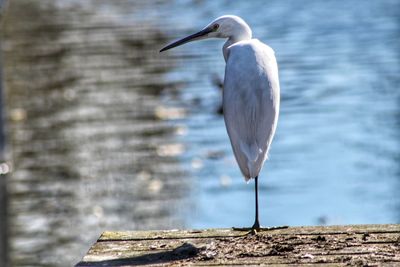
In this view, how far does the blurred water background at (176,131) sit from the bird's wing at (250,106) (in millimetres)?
3683

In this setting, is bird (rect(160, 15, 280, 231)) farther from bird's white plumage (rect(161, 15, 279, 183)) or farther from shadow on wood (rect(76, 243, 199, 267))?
shadow on wood (rect(76, 243, 199, 267))

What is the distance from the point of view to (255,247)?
17.6 feet

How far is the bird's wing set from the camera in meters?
5.98

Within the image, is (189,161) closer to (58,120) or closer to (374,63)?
(58,120)

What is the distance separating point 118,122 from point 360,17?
7480 millimetres

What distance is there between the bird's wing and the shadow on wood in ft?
2.62

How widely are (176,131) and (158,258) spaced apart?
25.5ft

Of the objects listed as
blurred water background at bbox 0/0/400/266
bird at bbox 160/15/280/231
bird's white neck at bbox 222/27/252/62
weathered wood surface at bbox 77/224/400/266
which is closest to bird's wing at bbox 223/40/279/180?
bird at bbox 160/15/280/231

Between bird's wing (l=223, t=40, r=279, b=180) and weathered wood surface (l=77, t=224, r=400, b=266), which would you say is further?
bird's wing (l=223, t=40, r=279, b=180)

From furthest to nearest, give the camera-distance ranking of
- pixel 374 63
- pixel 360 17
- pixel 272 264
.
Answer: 1. pixel 360 17
2. pixel 374 63
3. pixel 272 264

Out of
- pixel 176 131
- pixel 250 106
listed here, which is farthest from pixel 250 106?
pixel 176 131

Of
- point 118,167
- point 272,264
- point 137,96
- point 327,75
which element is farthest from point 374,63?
point 272,264

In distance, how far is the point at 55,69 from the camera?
16.5 meters

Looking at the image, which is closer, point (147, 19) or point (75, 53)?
point (75, 53)
